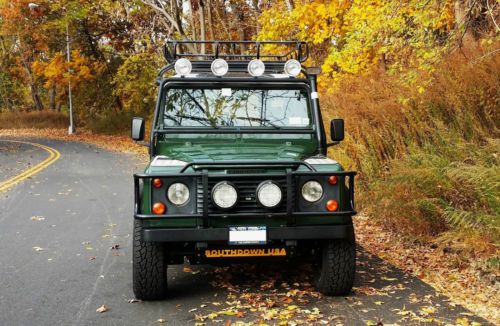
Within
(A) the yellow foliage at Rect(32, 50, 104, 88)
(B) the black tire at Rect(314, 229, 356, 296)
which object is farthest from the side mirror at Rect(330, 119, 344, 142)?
(A) the yellow foliage at Rect(32, 50, 104, 88)

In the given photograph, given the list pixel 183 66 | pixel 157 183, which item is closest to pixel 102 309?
pixel 157 183

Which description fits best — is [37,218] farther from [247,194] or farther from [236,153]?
[247,194]

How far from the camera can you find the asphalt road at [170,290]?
4797 millimetres

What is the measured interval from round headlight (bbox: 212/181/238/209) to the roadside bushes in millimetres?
2539

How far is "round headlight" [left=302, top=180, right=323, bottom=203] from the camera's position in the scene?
497cm

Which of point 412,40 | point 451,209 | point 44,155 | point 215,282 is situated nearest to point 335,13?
point 412,40

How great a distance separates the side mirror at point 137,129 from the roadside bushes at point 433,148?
126 inches

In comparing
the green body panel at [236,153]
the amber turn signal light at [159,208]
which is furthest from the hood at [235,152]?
the amber turn signal light at [159,208]

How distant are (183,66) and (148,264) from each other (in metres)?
2.18

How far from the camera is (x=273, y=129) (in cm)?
612

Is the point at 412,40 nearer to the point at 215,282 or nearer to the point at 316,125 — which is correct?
the point at 316,125

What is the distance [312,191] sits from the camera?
4984 mm

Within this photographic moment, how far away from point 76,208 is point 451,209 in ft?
22.2

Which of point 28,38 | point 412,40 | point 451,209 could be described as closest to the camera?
point 451,209
